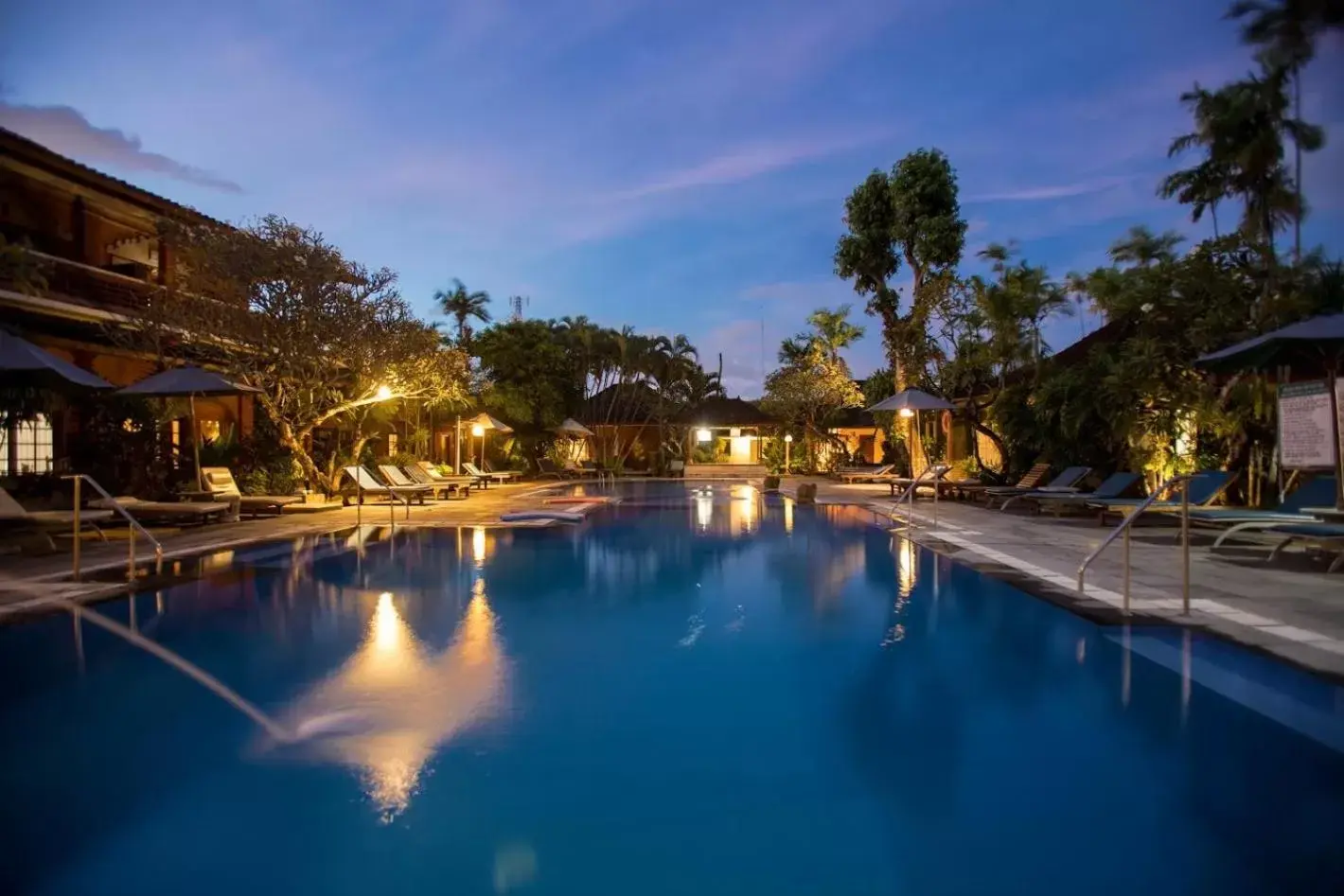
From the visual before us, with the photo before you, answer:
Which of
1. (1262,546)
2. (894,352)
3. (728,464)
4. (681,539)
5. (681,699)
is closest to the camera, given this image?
(681,699)

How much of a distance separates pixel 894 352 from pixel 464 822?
23651 mm

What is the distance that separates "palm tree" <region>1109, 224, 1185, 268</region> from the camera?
15336mm

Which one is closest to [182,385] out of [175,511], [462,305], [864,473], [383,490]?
[175,511]

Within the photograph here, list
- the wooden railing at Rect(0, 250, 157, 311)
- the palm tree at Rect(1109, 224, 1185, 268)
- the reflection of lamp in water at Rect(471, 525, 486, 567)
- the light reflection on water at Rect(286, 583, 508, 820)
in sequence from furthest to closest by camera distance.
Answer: the palm tree at Rect(1109, 224, 1185, 268) → the wooden railing at Rect(0, 250, 157, 311) → the reflection of lamp in water at Rect(471, 525, 486, 567) → the light reflection on water at Rect(286, 583, 508, 820)

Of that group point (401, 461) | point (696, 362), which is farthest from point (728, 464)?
point (401, 461)

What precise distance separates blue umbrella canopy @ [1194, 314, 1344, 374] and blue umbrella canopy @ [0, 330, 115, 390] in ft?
43.9

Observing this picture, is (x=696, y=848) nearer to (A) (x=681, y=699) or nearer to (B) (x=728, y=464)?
(A) (x=681, y=699)

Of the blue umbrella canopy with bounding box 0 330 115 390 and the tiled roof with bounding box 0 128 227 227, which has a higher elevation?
the tiled roof with bounding box 0 128 227 227

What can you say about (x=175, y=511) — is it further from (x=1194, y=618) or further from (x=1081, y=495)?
(x=1081, y=495)

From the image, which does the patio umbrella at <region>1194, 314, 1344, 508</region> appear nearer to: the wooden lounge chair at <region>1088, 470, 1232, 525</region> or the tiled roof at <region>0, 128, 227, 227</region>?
the wooden lounge chair at <region>1088, 470, 1232, 525</region>

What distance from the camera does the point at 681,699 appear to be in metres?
4.74

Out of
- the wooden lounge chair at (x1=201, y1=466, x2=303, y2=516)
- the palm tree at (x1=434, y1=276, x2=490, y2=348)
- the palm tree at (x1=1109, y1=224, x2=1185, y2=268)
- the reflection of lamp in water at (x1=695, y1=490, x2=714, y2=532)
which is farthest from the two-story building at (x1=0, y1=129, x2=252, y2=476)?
the palm tree at (x1=434, y1=276, x2=490, y2=348)

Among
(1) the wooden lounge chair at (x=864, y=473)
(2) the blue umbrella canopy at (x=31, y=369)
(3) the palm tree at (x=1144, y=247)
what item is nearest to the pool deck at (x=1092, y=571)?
(2) the blue umbrella canopy at (x=31, y=369)

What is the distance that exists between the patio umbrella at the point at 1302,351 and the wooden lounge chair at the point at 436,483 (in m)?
14.9
